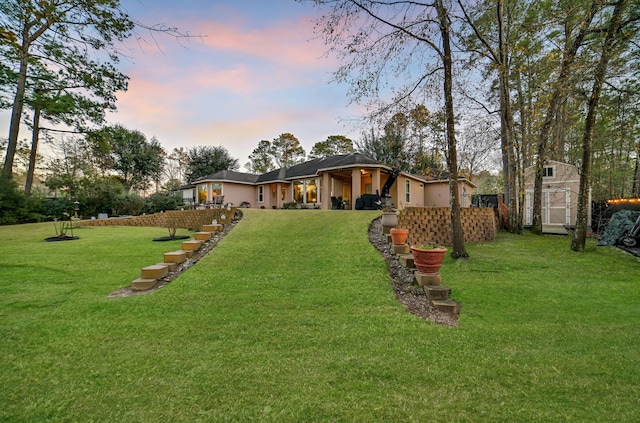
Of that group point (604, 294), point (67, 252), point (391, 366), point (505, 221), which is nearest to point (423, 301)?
point (391, 366)

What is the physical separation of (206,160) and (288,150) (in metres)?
11.1

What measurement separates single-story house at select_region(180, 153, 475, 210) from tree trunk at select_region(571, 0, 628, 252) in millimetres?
7488

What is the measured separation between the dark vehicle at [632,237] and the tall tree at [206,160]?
2953 cm

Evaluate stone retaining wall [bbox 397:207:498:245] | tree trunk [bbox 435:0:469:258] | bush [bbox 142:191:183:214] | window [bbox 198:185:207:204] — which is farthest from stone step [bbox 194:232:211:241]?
window [bbox 198:185:207:204]

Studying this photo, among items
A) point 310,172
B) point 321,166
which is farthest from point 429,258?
point 310,172

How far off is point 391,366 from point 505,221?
36.7 ft

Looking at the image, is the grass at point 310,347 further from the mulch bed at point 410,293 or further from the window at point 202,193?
the window at point 202,193

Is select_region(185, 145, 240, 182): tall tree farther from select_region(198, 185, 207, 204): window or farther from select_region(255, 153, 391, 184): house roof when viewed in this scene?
select_region(255, 153, 391, 184): house roof

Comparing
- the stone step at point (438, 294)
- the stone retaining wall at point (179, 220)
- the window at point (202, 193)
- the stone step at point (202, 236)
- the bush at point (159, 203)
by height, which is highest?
the window at point (202, 193)

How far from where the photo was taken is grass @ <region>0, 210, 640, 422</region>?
181cm

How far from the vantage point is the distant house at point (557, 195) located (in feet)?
39.9

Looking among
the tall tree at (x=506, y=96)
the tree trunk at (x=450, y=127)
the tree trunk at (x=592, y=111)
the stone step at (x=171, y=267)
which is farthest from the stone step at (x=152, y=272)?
the tall tree at (x=506, y=96)

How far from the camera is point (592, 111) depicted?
6.66m

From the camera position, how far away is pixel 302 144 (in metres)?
35.8
